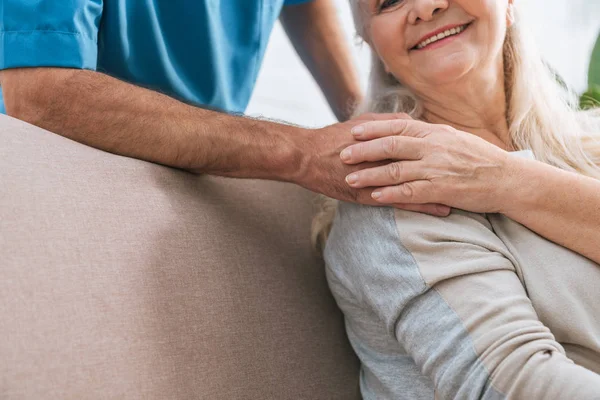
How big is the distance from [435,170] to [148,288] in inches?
19.1

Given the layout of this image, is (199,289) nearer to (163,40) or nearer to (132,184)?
(132,184)

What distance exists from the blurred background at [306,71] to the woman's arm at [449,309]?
5.56ft

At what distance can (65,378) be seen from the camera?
34.0 inches

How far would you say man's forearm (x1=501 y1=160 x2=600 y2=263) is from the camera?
109cm

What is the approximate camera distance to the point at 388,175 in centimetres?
111

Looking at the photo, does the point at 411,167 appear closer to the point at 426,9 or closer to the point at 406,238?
the point at 406,238

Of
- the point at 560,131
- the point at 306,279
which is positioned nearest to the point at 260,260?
the point at 306,279

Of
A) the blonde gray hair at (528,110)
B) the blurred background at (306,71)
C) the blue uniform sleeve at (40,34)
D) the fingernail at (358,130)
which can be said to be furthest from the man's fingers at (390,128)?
the blurred background at (306,71)

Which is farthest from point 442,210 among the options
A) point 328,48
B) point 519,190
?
point 328,48

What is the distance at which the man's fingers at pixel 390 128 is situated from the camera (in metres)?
1.15

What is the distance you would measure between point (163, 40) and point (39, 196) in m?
0.61

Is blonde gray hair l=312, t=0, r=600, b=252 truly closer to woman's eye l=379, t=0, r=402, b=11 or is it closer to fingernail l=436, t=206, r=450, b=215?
woman's eye l=379, t=0, r=402, b=11

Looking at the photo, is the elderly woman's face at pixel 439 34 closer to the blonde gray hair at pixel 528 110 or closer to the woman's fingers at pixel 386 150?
the blonde gray hair at pixel 528 110

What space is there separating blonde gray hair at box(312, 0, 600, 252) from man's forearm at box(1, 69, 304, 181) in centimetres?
Answer: 24
